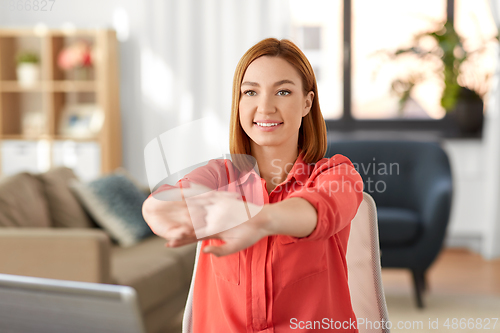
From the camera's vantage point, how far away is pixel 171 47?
12.1 feet

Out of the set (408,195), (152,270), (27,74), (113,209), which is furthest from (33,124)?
(408,195)

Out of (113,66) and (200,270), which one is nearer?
(200,270)

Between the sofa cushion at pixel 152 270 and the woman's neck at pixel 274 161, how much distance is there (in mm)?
1132

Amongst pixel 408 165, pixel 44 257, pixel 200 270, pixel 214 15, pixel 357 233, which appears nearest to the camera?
pixel 200 270

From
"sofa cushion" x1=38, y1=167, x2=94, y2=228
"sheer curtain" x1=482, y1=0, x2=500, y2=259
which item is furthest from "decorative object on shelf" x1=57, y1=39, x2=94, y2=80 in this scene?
"sheer curtain" x1=482, y1=0, x2=500, y2=259

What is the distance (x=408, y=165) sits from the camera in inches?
105

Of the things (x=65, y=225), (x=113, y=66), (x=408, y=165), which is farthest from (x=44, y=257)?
(x=113, y=66)

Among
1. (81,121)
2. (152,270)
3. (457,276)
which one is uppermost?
(81,121)

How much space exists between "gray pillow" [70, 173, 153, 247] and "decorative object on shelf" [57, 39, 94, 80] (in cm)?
159

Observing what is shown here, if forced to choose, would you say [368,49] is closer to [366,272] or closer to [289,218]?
[366,272]

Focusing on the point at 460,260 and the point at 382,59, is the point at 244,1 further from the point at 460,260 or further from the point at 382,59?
the point at 460,260

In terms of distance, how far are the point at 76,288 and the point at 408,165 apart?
2560mm

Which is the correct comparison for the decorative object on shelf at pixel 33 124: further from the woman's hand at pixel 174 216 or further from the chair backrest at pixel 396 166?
the woman's hand at pixel 174 216

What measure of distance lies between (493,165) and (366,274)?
2.62 meters
